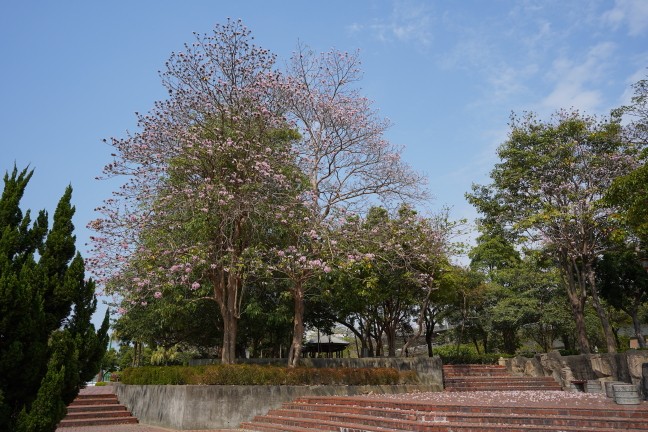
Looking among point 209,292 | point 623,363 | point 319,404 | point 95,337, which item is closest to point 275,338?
point 209,292

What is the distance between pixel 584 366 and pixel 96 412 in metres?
17.7

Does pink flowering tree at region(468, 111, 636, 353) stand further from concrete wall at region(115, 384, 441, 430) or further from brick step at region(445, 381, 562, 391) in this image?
concrete wall at region(115, 384, 441, 430)

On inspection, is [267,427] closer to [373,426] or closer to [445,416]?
[373,426]

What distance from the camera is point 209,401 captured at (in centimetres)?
1297

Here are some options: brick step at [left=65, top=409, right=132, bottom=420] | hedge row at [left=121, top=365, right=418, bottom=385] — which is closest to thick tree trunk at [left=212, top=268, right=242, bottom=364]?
hedge row at [left=121, top=365, right=418, bottom=385]

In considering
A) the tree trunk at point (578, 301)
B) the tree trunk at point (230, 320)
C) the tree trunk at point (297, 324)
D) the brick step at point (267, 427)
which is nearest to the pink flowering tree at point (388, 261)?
the tree trunk at point (297, 324)

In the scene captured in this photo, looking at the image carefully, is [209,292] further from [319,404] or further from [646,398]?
[646,398]

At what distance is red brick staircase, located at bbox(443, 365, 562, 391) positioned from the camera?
19.6 m

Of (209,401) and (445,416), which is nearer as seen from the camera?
(445,416)

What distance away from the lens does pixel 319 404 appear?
13531 mm

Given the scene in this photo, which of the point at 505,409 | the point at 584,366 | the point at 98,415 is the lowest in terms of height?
the point at 98,415

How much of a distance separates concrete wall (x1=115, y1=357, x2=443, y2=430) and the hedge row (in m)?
0.23

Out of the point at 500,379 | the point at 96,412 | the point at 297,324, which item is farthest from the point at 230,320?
the point at 500,379

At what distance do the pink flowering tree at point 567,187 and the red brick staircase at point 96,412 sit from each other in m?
16.2
